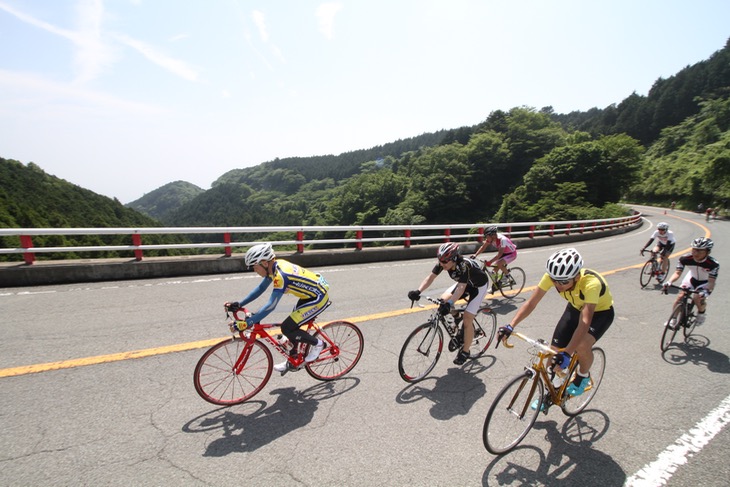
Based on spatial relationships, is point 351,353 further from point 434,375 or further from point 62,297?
point 62,297

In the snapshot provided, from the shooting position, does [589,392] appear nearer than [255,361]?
Yes

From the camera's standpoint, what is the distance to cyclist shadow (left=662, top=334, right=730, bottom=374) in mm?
5156

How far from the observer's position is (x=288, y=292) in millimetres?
4242

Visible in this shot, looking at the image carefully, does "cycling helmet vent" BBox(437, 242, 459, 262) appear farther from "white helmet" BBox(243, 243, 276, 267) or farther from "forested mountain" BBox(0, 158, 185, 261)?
"forested mountain" BBox(0, 158, 185, 261)

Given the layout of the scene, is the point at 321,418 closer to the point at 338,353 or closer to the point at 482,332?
the point at 338,353

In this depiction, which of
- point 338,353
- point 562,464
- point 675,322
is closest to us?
point 562,464

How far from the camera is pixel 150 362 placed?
4.50 metres

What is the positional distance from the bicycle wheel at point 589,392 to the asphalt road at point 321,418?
0.10 m

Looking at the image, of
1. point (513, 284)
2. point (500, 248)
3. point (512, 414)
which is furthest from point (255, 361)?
point (513, 284)

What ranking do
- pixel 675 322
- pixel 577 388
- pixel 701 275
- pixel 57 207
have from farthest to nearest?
pixel 57 207 < pixel 701 275 < pixel 675 322 < pixel 577 388

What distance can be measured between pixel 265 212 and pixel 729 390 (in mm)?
157938

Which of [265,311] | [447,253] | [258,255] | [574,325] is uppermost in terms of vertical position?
[258,255]

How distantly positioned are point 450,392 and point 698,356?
4.26 meters

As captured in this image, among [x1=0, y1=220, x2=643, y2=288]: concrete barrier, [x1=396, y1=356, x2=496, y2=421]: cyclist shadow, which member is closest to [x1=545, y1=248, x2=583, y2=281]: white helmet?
[x1=396, y1=356, x2=496, y2=421]: cyclist shadow
